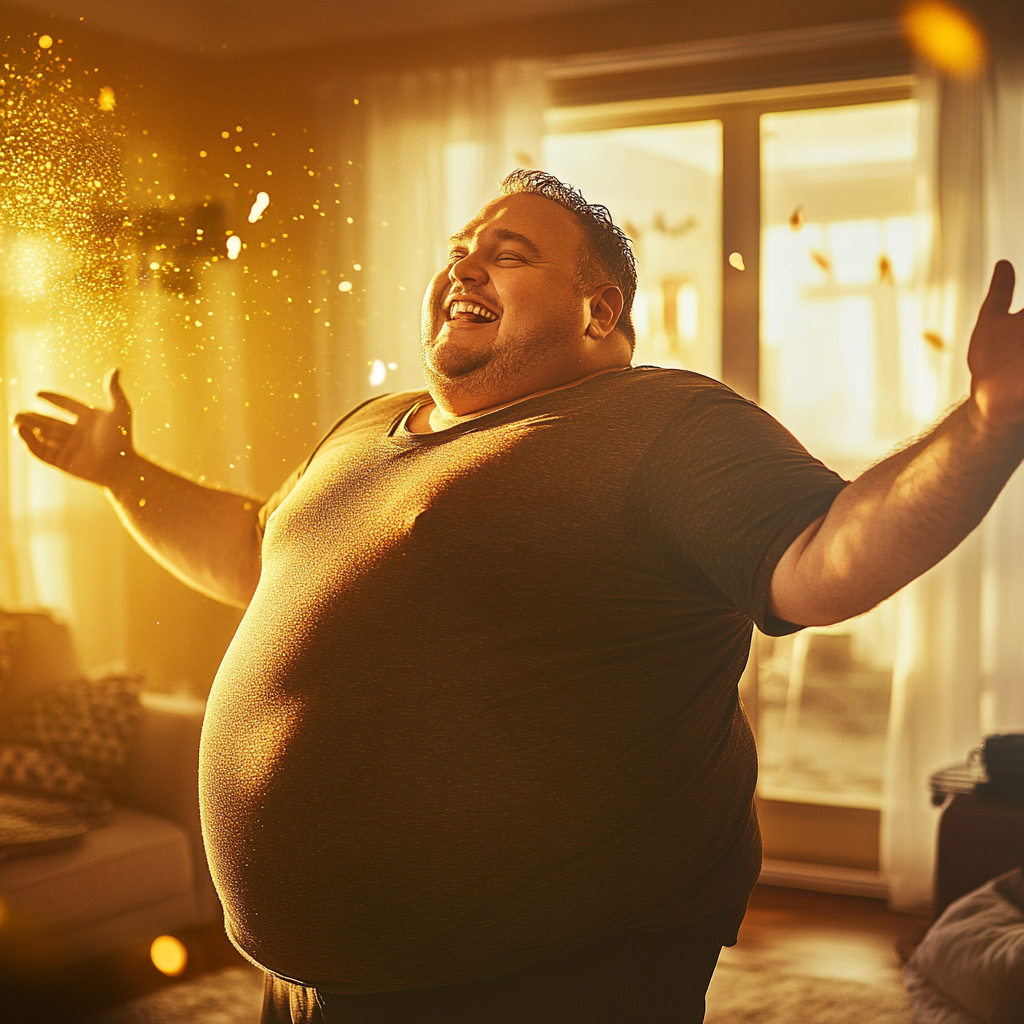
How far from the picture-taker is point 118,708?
1.77 metres

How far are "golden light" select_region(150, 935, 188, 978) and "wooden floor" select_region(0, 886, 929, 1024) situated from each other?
12mm

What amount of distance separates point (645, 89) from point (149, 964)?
6.76ft

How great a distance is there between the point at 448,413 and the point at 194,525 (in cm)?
36

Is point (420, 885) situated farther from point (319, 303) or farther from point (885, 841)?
point (885, 841)

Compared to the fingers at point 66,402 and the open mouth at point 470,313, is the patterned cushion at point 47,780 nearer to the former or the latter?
the fingers at point 66,402

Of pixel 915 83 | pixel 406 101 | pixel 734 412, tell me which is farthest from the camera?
pixel 406 101

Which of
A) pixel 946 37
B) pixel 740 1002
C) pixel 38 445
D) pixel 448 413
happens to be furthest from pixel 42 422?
pixel 946 37

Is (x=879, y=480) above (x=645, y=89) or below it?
below

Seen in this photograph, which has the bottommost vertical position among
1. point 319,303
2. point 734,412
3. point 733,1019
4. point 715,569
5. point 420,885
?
point 733,1019

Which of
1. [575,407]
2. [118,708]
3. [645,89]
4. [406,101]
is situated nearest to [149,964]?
[118,708]

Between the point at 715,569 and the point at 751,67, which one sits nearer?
the point at 715,569

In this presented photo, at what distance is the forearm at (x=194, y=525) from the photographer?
1.05m

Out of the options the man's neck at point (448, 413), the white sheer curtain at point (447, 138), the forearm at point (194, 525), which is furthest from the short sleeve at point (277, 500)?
the white sheer curtain at point (447, 138)

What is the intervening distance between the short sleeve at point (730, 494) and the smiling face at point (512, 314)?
18 cm
